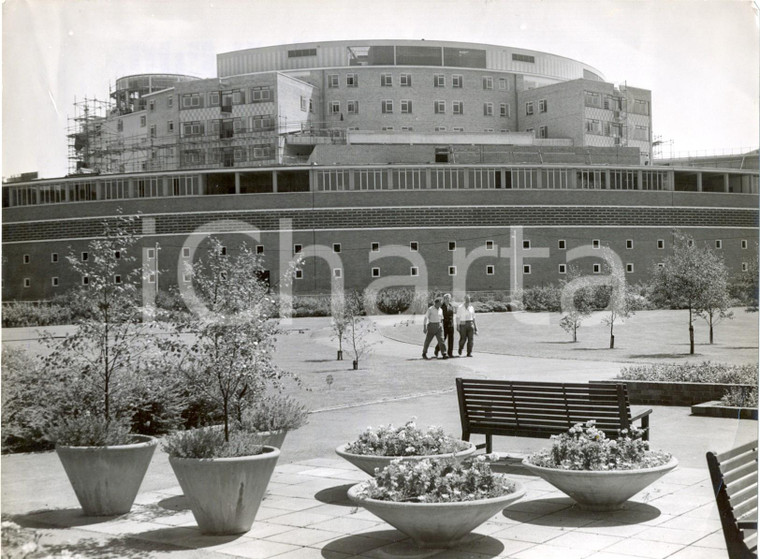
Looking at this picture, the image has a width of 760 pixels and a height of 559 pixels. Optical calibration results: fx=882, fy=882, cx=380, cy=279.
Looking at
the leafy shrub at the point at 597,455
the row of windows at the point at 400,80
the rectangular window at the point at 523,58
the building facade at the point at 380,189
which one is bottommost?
the leafy shrub at the point at 597,455

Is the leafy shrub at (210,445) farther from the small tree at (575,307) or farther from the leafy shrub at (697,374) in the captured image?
the small tree at (575,307)

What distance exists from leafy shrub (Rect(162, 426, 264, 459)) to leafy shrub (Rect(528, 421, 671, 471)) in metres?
2.14

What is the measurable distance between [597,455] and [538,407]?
5.02ft

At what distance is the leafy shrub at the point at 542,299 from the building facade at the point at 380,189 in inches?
123

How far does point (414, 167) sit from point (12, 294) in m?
→ 22.4

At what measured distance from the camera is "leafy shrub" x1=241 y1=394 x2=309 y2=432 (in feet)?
24.2

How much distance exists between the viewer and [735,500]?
4.54 m

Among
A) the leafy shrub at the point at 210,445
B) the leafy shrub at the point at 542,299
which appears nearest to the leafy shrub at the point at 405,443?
the leafy shrub at the point at 210,445

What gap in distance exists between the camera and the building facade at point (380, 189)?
48.0 meters

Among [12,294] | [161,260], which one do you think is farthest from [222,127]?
[12,294]

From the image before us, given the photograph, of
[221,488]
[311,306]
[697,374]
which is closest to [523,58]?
[311,306]

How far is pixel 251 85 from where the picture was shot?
5656 cm

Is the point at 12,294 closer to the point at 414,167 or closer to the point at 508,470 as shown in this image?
the point at 414,167

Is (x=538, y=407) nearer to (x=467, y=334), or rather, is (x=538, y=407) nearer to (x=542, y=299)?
(x=467, y=334)
